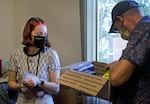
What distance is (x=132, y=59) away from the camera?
135 centimetres

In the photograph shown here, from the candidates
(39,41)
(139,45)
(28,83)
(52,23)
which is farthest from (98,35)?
(139,45)

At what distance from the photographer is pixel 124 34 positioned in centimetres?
158

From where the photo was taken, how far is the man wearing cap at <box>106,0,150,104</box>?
136 centimetres

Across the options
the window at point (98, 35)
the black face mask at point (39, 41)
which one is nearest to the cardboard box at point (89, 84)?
the black face mask at point (39, 41)

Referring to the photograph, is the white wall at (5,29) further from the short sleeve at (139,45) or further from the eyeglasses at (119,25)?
the short sleeve at (139,45)

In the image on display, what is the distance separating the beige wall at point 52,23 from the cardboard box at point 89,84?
144 cm

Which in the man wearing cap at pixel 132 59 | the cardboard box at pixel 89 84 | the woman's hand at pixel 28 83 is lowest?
the woman's hand at pixel 28 83

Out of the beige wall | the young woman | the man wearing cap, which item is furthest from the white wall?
the man wearing cap

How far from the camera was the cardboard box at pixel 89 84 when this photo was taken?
1.51 metres

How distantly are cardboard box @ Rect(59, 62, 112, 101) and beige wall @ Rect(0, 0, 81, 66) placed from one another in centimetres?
144

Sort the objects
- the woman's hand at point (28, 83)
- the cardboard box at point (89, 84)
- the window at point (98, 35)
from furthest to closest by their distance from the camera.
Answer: the window at point (98, 35)
the woman's hand at point (28, 83)
the cardboard box at point (89, 84)

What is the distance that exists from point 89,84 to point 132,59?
333mm

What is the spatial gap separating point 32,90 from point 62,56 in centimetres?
115

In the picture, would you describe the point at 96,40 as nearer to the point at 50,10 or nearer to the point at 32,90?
the point at 50,10
